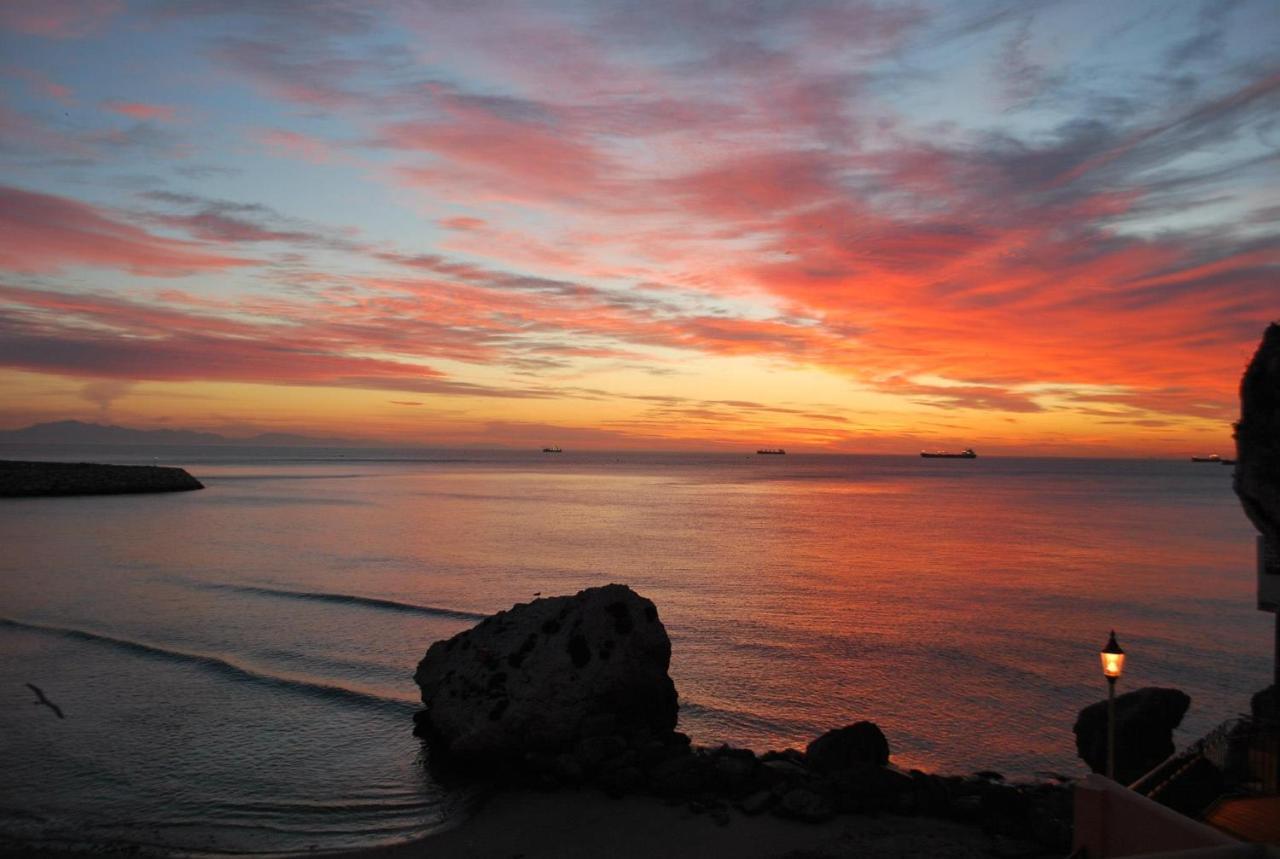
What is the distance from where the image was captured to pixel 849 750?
16.5 metres

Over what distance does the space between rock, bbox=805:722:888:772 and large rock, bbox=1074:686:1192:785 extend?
4.29 meters

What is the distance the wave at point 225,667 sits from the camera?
71.9 feet

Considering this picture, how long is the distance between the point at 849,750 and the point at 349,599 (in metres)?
25.6

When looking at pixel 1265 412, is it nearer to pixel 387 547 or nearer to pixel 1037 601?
pixel 1037 601

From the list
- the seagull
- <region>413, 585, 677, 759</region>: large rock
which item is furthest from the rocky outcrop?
<region>413, 585, 677, 759</region>: large rock

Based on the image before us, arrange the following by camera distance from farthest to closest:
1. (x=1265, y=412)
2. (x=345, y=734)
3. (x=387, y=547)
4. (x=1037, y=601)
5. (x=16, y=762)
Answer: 1. (x=387, y=547)
2. (x=1037, y=601)
3. (x=345, y=734)
4. (x=16, y=762)
5. (x=1265, y=412)

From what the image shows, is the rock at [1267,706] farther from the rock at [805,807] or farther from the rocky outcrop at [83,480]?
the rocky outcrop at [83,480]

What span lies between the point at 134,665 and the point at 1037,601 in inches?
1365

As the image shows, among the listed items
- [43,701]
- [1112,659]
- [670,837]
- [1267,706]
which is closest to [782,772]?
[670,837]

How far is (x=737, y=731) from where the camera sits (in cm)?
2030

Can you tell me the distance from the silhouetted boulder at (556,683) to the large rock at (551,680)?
0.02m

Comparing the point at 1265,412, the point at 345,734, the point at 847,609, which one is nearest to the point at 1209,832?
the point at 1265,412

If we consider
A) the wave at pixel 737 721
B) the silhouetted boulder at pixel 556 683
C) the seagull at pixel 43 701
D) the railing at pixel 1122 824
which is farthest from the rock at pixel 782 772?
the seagull at pixel 43 701

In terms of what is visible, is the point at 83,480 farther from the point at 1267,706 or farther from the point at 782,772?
the point at 1267,706
